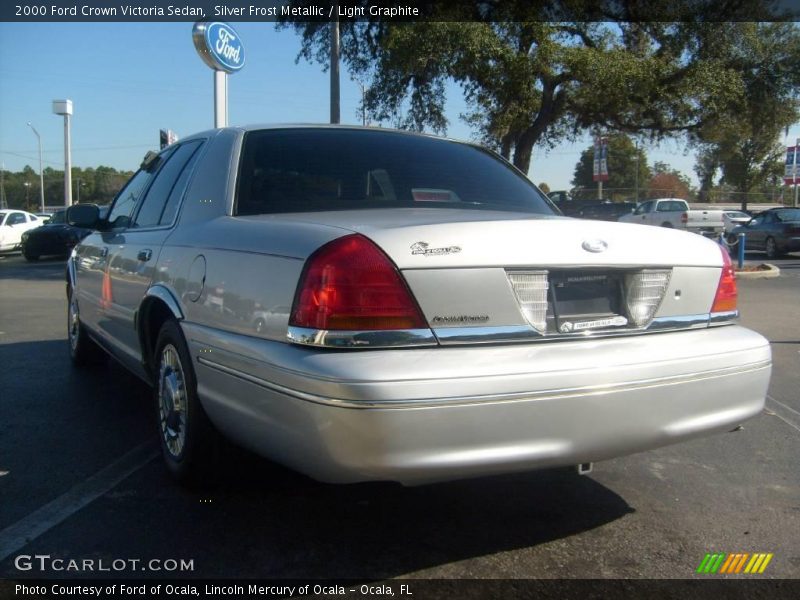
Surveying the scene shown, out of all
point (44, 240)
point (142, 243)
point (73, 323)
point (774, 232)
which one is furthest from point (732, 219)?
point (142, 243)

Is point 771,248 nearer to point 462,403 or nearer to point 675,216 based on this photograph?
point 675,216

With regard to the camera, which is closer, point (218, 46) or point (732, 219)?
point (218, 46)

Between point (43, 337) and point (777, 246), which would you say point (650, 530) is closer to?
point (43, 337)

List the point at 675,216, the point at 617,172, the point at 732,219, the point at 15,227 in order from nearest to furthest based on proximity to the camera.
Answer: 1. the point at 15,227
2. the point at 675,216
3. the point at 732,219
4. the point at 617,172

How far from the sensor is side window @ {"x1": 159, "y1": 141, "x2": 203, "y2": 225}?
4051mm

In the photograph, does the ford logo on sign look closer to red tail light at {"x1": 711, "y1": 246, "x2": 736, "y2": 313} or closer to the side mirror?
the side mirror

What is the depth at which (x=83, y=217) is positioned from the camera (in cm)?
525

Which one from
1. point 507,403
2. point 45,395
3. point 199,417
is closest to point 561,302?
point 507,403

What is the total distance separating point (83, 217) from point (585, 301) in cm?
372

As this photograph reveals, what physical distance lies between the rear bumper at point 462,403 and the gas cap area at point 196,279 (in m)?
0.33

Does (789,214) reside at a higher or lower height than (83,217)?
higher

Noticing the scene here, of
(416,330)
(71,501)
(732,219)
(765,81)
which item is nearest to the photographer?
(416,330)

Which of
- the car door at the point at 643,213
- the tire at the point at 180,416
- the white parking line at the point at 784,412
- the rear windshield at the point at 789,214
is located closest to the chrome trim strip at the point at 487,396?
the tire at the point at 180,416

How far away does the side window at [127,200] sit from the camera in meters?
4.96
